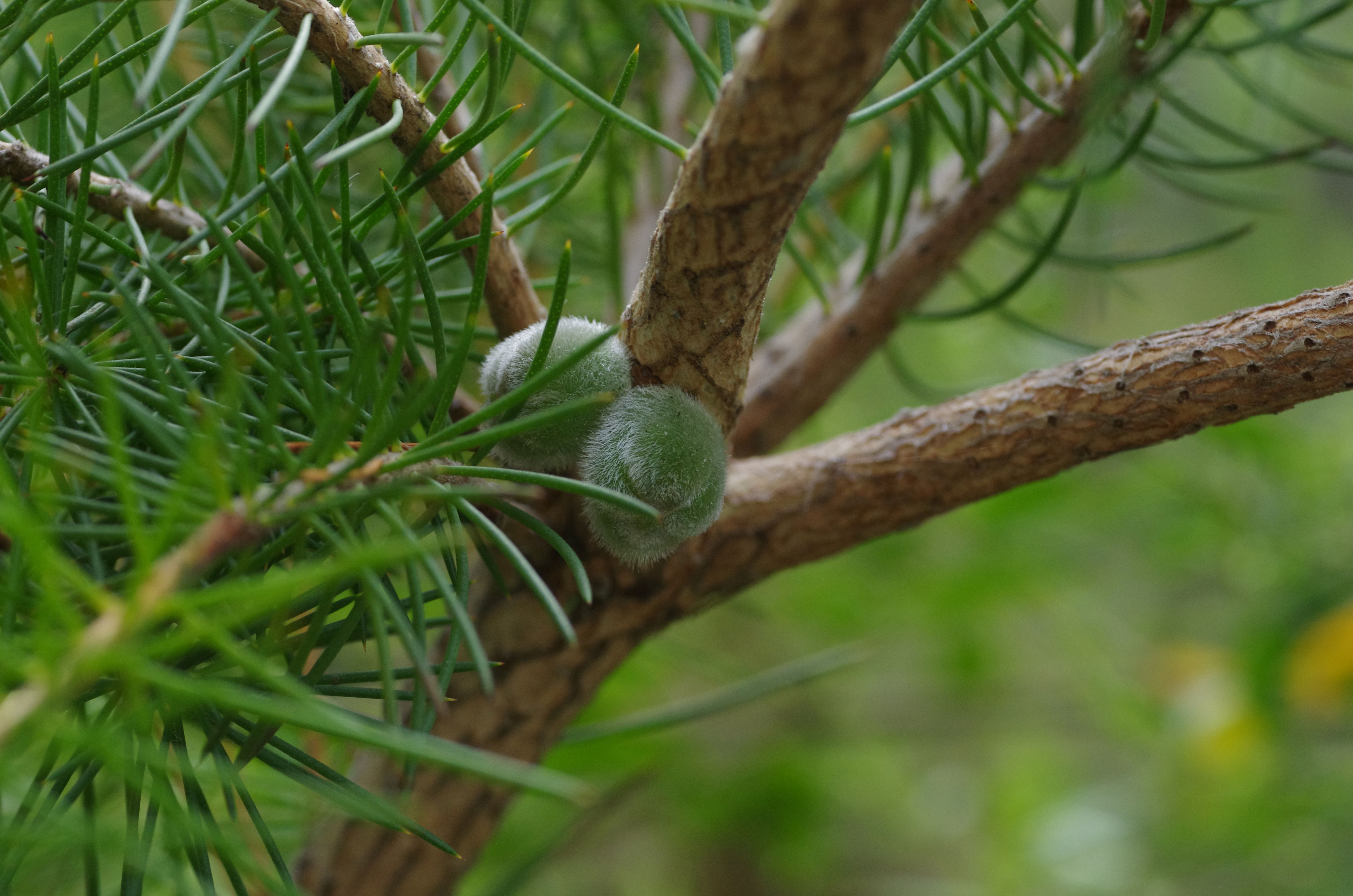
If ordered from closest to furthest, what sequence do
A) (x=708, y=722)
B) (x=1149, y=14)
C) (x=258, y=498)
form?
(x=258, y=498) < (x=1149, y=14) < (x=708, y=722)

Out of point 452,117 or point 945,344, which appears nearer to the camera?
point 452,117

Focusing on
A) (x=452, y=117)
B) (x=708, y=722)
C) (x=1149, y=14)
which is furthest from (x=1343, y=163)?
(x=708, y=722)

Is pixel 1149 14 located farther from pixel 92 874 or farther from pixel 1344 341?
pixel 92 874

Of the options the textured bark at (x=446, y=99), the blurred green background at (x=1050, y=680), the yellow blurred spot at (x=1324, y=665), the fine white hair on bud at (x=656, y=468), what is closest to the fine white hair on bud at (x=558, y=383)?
the fine white hair on bud at (x=656, y=468)

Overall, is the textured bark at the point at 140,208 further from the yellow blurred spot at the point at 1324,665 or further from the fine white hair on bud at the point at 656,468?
the yellow blurred spot at the point at 1324,665

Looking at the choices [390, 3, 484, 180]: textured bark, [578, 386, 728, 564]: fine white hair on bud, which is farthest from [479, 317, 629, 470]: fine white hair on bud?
[390, 3, 484, 180]: textured bark

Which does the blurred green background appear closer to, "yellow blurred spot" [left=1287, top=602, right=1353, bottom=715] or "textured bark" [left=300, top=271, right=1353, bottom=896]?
"yellow blurred spot" [left=1287, top=602, right=1353, bottom=715]
